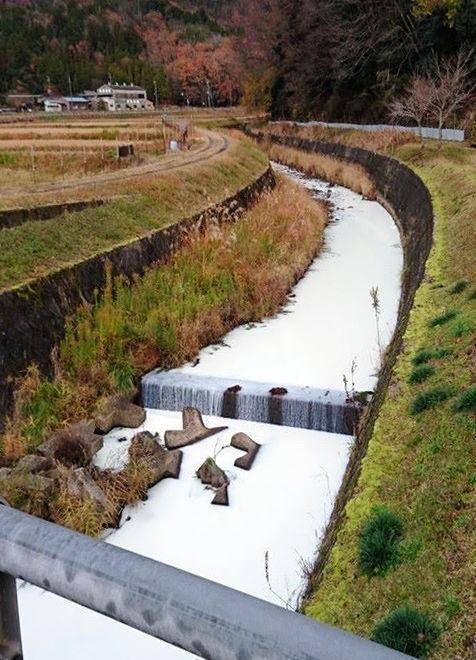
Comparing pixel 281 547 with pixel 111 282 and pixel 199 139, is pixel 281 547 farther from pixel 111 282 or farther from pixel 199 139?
pixel 199 139

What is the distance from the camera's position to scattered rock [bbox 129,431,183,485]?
320 inches

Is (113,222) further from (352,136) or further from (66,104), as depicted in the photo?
(66,104)

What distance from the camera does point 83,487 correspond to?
Answer: 7.38 m

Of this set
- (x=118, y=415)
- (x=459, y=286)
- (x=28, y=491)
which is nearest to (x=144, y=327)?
(x=118, y=415)

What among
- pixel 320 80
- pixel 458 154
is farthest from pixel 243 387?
pixel 320 80

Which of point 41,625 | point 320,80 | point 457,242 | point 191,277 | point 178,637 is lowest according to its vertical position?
point 41,625

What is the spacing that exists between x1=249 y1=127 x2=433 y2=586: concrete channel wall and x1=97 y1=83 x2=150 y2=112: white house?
68192 millimetres

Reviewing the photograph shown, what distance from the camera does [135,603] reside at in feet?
4.66

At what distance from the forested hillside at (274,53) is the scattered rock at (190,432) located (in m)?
30.3

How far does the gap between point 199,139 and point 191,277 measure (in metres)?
22.2

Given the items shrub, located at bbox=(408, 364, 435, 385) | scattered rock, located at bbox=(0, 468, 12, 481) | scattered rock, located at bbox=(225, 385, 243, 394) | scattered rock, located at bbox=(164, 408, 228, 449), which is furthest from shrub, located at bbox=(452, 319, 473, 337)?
scattered rock, located at bbox=(0, 468, 12, 481)

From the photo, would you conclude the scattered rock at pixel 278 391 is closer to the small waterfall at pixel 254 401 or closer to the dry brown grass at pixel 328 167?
the small waterfall at pixel 254 401

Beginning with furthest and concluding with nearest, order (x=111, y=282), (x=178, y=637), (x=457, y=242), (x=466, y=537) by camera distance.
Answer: (x=457, y=242) → (x=111, y=282) → (x=466, y=537) → (x=178, y=637)

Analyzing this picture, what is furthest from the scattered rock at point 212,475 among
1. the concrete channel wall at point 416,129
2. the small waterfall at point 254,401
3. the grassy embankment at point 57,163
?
the concrete channel wall at point 416,129
